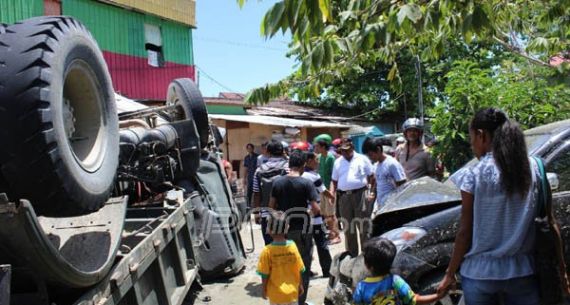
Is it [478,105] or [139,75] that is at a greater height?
[139,75]

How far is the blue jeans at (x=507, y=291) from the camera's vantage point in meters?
2.55

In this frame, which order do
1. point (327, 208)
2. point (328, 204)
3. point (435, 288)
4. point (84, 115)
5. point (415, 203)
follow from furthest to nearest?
point (327, 208) → point (328, 204) → point (415, 203) → point (435, 288) → point (84, 115)

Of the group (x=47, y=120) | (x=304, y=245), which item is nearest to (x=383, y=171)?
(x=304, y=245)

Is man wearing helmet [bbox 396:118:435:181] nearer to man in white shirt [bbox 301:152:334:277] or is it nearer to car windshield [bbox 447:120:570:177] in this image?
man in white shirt [bbox 301:152:334:277]

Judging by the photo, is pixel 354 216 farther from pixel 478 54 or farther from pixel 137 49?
pixel 478 54

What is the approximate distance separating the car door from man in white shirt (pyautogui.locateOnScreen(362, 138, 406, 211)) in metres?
2.08

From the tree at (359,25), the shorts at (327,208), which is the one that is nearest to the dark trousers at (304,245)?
the tree at (359,25)

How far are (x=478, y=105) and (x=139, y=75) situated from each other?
11.3 meters

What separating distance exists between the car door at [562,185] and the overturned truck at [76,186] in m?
2.62

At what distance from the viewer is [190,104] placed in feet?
20.2

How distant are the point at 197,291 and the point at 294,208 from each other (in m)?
1.58

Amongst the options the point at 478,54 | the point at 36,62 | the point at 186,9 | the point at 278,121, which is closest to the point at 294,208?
the point at 36,62

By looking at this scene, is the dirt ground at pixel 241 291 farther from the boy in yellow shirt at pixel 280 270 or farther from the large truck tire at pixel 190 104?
the large truck tire at pixel 190 104

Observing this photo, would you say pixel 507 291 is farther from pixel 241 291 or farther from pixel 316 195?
pixel 241 291
